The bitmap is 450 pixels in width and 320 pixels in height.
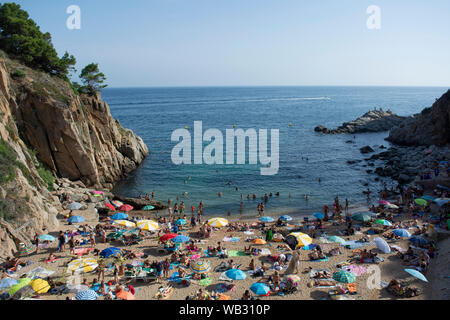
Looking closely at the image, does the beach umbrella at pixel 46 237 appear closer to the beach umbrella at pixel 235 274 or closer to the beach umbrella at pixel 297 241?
the beach umbrella at pixel 235 274

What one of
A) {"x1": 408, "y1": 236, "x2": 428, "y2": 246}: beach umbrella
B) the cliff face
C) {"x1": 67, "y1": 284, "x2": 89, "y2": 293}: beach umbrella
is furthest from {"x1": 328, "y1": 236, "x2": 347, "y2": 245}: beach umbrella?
the cliff face

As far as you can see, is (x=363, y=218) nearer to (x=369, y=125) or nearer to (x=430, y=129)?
(x=430, y=129)

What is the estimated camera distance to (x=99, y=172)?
3844 centimetres

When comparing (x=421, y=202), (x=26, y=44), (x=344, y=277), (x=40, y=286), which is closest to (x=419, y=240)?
(x=344, y=277)

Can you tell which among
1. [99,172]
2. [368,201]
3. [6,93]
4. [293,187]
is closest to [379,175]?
[368,201]

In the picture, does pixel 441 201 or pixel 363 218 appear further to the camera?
pixel 441 201

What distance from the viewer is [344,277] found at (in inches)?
683

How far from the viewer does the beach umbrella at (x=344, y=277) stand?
17266mm

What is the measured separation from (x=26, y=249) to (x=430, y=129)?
57.1 metres

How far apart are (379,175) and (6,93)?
4339 centimetres

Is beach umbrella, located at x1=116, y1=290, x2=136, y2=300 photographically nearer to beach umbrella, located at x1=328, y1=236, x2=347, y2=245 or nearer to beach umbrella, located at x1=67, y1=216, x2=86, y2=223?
beach umbrella, located at x1=67, y1=216, x2=86, y2=223

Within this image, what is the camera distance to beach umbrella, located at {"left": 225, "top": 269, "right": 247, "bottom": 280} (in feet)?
58.1

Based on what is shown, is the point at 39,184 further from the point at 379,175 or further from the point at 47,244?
the point at 379,175

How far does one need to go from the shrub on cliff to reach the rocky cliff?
1972 mm
